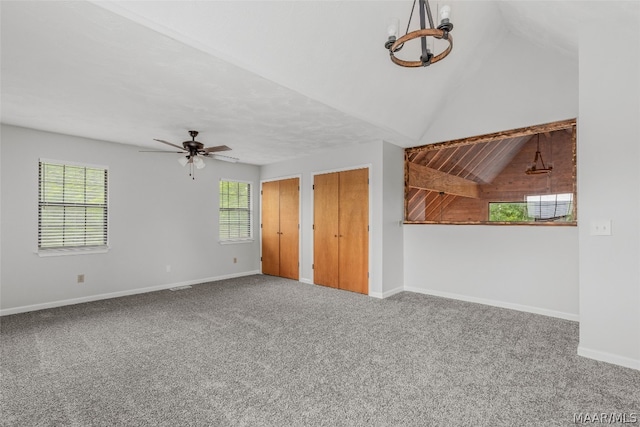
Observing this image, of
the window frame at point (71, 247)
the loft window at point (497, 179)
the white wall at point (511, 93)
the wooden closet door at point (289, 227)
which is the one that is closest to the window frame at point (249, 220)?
the wooden closet door at point (289, 227)

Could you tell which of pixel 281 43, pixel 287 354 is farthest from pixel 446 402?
pixel 281 43

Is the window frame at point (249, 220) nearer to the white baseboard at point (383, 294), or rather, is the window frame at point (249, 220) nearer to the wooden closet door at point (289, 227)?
the wooden closet door at point (289, 227)

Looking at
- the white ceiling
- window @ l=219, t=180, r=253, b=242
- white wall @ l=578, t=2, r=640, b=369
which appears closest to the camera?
the white ceiling

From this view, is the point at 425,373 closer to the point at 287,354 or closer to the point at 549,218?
the point at 287,354

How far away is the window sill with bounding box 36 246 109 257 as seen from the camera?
13.7 feet

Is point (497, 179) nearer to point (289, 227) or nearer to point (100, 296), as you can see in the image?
point (289, 227)

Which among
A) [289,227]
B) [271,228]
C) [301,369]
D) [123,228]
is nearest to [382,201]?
[289,227]

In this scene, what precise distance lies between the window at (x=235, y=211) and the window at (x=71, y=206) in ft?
6.71

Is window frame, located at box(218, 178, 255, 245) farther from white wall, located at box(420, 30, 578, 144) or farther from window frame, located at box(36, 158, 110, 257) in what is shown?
white wall, located at box(420, 30, 578, 144)

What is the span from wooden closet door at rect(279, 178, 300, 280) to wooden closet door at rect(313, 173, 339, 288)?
1.62ft

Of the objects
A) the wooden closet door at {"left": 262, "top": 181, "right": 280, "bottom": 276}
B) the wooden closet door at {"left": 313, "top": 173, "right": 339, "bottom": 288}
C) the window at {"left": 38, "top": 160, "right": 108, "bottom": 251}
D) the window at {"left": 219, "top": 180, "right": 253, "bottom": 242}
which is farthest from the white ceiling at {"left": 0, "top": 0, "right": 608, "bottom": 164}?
the wooden closet door at {"left": 262, "top": 181, "right": 280, "bottom": 276}

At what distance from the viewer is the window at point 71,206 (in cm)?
425

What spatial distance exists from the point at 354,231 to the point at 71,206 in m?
4.27

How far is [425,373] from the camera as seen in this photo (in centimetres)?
241
